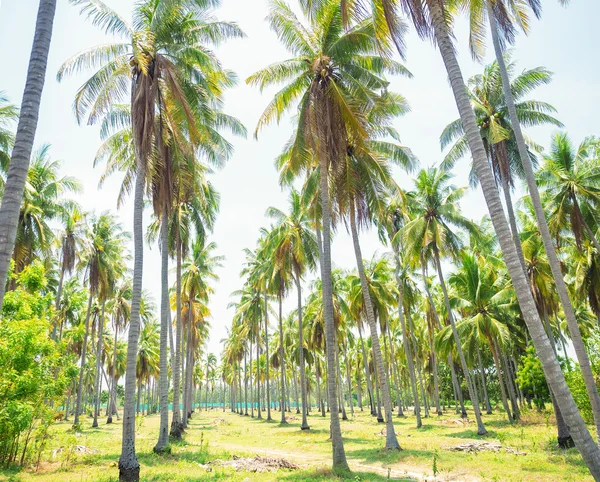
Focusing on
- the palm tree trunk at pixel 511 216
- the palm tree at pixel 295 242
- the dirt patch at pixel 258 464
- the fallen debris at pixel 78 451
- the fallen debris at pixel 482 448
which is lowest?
the fallen debris at pixel 482 448

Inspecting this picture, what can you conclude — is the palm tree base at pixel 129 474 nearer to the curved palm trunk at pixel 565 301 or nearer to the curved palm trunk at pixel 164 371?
the curved palm trunk at pixel 164 371

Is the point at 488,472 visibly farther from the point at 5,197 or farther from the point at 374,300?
the point at 374,300

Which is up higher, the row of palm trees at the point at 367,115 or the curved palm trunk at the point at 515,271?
the row of palm trees at the point at 367,115

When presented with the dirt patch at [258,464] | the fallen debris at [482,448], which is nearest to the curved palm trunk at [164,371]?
the dirt patch at [258,464]

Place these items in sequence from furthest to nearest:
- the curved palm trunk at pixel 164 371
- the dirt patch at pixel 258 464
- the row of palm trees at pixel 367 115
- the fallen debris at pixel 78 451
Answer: the curved palm trunk at pixel 164 371, the fallen debris at pixel 78 451, the dirt patch at pixel 258 464, the row of palm trees at pixel 367 115

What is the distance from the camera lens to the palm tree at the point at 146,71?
1261 centimetres

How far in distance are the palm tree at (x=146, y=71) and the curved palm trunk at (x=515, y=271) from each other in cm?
813

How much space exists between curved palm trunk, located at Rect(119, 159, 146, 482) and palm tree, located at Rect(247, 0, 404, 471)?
19.8ft

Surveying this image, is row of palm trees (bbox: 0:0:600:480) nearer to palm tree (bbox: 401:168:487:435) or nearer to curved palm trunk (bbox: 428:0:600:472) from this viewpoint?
curved palm trunk (bbox: 428:0:600:472)

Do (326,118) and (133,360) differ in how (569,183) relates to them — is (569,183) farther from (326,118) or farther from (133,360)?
(133,360)

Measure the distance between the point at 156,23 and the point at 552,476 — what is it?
59.3ft

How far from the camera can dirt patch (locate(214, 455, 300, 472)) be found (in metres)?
12.9

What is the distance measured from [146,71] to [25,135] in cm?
762

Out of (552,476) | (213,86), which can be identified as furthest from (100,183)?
(552,476)
